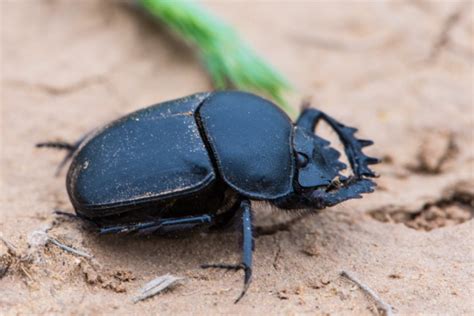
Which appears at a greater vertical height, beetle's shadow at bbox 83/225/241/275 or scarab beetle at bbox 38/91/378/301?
scarab beetle at bbox 38/91/378/301

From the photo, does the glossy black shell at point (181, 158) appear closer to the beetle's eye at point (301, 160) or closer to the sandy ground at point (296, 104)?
the beetle's eye at point (301, 160)

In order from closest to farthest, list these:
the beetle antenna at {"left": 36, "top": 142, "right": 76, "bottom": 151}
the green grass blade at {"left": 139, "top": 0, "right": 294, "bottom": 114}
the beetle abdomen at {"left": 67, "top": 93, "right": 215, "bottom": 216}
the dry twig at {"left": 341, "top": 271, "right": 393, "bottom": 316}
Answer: the dry twig at {"left": 341, "top": 271, "right": 393, "bottom": 316}
the beetle abdomen at {"left": 67, "top": 93, "right": 215, "bottom": 216}
the beetle antenna at {"left": 36, "top": 142, "right": 76, "bottom": 151}
the green grass blade at {"left": 139, "top": 0, "right": 294, "bottom": 114}

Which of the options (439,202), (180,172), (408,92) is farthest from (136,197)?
(408,92)

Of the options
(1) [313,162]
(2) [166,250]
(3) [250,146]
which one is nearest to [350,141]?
(1) [313,162]

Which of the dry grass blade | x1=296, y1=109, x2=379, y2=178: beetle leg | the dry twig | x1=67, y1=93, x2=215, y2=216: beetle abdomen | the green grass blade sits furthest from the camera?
the green grass blade

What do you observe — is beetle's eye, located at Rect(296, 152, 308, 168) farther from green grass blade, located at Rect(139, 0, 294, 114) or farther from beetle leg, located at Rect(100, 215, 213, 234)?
green grass blade, located at Rect(139, 0, 294, 114)

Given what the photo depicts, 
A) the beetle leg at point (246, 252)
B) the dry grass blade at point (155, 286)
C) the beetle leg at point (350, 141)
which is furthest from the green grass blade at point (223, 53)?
the dry grass blade at point (155, 286)

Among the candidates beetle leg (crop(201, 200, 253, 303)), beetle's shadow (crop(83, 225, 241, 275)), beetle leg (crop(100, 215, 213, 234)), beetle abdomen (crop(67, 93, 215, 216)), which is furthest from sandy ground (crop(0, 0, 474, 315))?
beetle abdomen (crop(67, 93, 215, 216))
